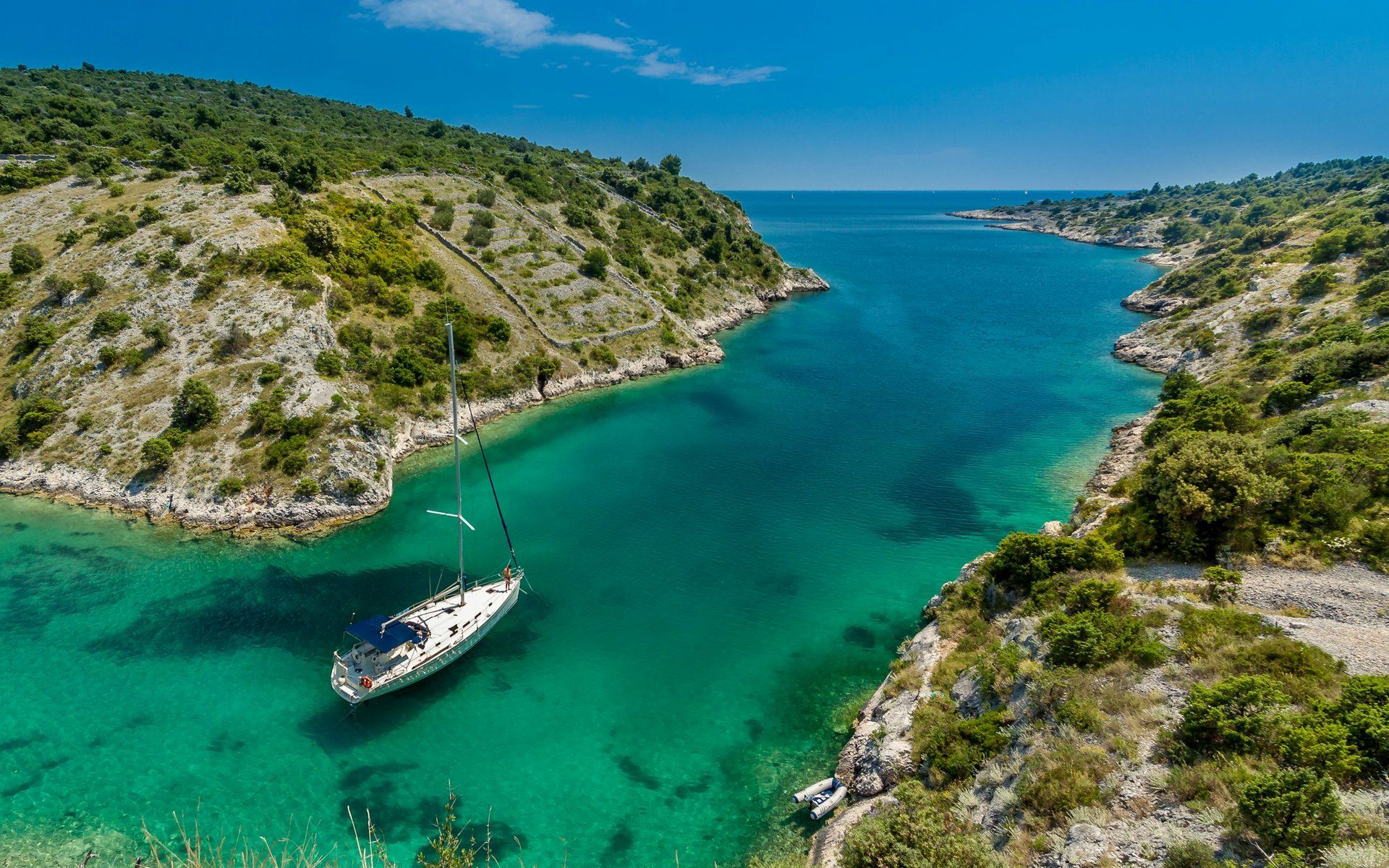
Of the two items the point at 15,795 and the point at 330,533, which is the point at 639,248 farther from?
the point at 15,795

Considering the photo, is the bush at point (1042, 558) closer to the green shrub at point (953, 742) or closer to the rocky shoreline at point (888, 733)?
the rocky shoreline at point (888, 733)

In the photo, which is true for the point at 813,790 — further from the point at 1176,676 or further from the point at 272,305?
the point at 272,305

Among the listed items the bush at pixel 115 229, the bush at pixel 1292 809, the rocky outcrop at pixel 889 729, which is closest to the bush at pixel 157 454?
the bush at pixel 115 229

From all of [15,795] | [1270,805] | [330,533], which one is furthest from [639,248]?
[1270,805]

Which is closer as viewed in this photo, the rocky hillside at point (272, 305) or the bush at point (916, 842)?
the bush at point (916, 842)

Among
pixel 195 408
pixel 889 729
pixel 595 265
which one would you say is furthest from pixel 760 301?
pixel 889 729
